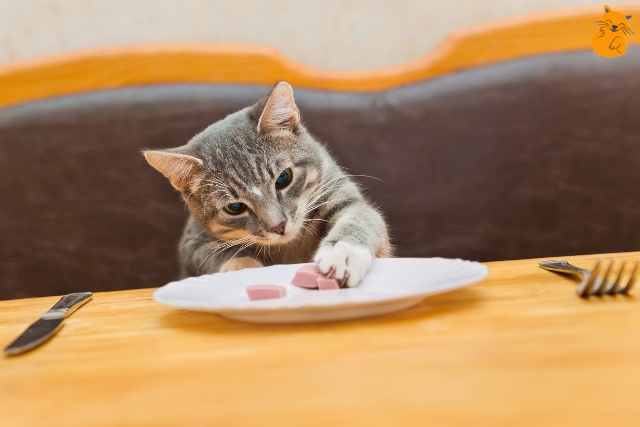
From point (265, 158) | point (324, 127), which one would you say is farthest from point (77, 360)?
point (324, 127)

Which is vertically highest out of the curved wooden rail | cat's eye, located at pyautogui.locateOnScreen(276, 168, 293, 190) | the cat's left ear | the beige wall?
the beige wall

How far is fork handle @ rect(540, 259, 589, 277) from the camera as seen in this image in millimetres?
811

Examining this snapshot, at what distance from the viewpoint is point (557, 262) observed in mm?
936

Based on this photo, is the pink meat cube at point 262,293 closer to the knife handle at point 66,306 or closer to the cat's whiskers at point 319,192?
the knife handle at point 66,306

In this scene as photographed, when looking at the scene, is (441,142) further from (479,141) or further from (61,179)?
(61,179)

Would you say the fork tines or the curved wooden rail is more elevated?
the curved wooden rail

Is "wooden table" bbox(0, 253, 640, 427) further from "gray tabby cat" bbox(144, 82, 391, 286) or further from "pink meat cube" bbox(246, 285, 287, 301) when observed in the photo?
"gray tabby cat" bbox(144, 82, 391, 286)

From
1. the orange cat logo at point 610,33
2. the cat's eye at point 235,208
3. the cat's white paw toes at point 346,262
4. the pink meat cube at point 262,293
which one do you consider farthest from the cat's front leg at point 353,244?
the orange cat logo at point 610,33

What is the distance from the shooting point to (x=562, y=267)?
87 cm

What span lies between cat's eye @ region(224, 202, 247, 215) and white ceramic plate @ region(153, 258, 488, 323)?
0.34 meters

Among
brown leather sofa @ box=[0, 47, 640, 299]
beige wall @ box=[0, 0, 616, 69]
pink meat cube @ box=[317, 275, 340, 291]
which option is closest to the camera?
pink meat cube @ box=[317, 275, 340, 291]

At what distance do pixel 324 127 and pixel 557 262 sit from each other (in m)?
0.96

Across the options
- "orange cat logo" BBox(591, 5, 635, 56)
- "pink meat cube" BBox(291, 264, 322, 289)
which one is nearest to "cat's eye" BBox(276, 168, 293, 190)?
"pink meat cube" BBox(291, 264, 322, 289)

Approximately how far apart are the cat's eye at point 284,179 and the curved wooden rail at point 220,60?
623 millimetres
